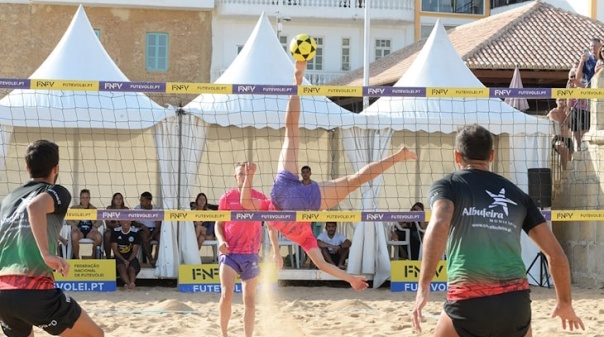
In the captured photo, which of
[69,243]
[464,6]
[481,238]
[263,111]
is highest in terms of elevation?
[464,6]

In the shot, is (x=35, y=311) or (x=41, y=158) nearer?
(x=35, y=311)

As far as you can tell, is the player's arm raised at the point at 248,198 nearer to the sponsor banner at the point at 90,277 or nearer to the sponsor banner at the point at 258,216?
the sponsor banner at the point at 258,216

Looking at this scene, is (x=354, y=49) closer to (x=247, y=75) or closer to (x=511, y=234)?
(x=247, y=75)

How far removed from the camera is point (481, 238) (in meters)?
4.31

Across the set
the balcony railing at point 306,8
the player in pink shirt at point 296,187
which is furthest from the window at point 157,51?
the player in pink shirt at point 296,187

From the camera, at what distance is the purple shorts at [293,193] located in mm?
7034

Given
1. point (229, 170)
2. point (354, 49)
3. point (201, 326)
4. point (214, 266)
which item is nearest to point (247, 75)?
point (229, 170)

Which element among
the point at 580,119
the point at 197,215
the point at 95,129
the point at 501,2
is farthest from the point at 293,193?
the point at 501,2

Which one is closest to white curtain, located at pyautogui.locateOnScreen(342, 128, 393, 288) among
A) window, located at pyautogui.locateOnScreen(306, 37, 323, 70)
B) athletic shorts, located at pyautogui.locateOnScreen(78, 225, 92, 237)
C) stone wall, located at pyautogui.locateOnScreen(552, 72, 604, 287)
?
stone wall, located at pyautogui.locateOnScreen(552, 72, 604, 287)

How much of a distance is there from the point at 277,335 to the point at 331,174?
5.38 metres

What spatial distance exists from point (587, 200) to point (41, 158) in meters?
8.53

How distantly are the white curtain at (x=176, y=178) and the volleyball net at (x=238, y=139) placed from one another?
0.6 inches

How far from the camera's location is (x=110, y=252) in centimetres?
1193

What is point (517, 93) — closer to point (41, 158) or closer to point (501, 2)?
point (41, 158)
